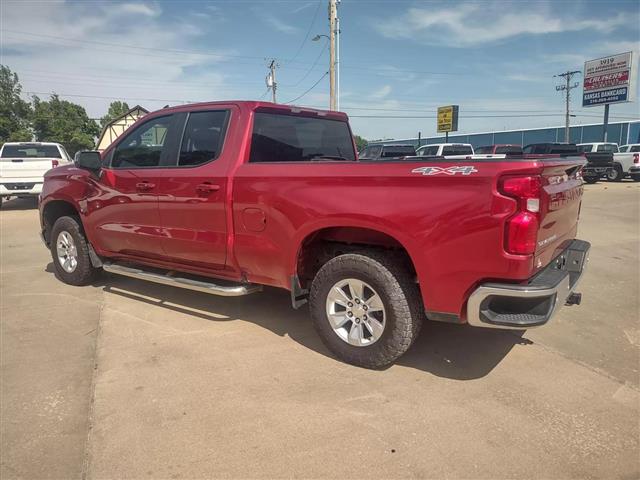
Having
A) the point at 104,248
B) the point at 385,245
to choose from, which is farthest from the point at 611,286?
the point at 104,248

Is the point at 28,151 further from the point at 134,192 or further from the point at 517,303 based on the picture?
the point at 517,303

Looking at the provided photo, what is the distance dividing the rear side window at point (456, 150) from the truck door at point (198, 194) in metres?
19.3

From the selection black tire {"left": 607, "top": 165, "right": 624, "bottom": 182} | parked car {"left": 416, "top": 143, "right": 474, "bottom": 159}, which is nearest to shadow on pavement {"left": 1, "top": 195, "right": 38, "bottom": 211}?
parked car {"left": 416, "top": 143, "right": 474, "bottom": 159}

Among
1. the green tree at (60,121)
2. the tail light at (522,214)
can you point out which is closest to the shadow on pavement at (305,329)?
the tail light at (522,214)

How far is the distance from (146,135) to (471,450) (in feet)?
13.6

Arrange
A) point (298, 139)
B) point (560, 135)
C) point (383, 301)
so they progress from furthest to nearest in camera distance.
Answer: point (560, 135) < point (298, 139) < point (383, 301)

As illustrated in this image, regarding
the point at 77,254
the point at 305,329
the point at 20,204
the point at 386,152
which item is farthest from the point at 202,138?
the point at 386,152

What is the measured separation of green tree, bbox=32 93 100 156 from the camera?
189 feet

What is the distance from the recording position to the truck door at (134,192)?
4652mm

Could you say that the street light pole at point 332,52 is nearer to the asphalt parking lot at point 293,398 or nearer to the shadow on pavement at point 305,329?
the shadow on pavement at point 305,329

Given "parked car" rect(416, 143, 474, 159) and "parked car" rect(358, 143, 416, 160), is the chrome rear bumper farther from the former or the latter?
"parked car" rect(416, 143, 474, 159)

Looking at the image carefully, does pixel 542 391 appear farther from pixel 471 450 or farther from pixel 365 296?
pixel 365 296

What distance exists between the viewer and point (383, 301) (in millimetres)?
3385

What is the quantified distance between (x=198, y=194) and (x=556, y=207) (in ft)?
9.32
